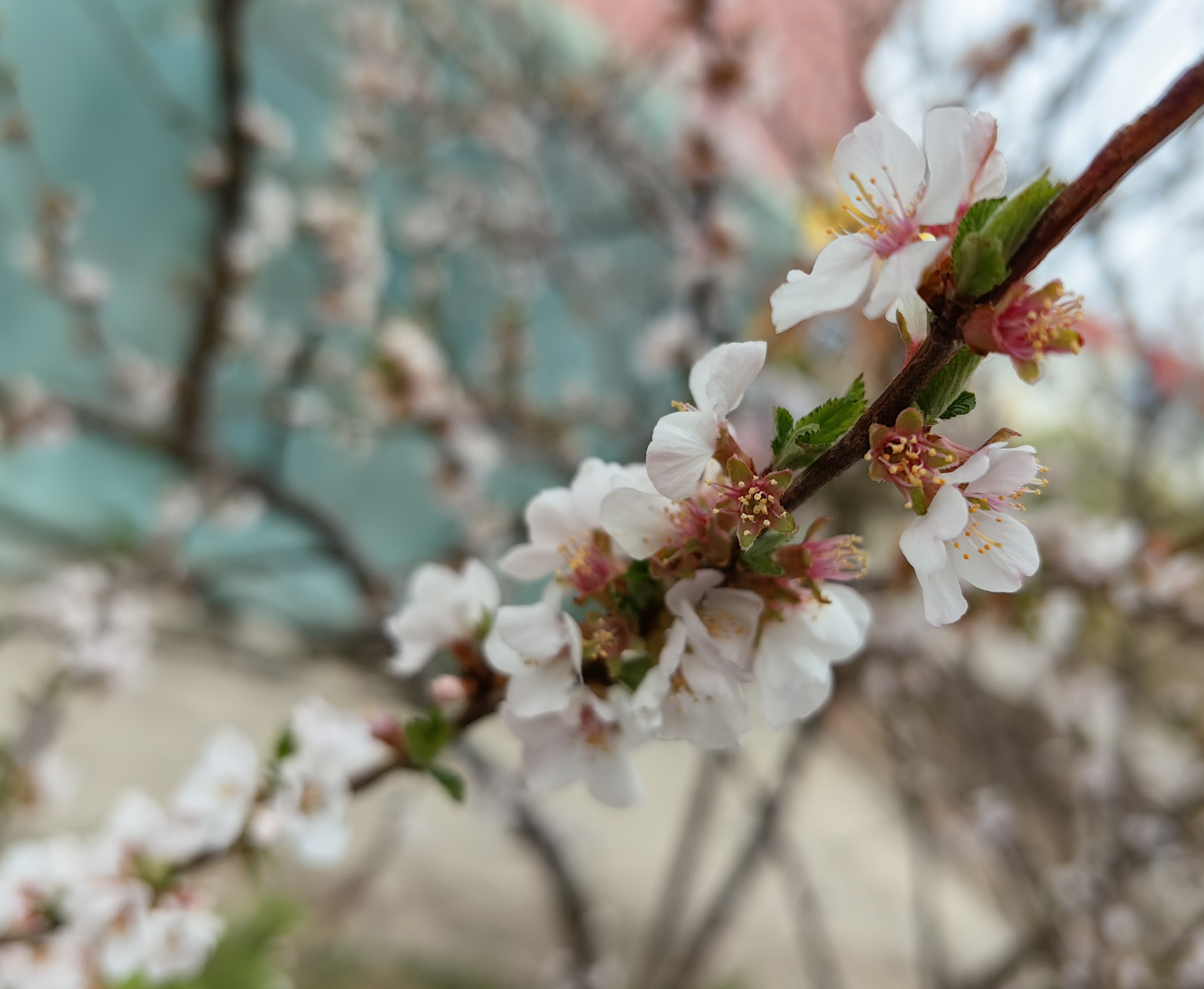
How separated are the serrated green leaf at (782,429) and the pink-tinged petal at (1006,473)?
0.25 feet

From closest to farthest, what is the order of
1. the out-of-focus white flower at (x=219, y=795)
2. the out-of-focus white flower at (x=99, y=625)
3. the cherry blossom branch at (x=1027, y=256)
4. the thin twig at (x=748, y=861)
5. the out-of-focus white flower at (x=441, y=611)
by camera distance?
1. the cherry blossom branch at (x=1027, y=256)
2. the out-of-focus white flower at (x=441, y=611)
3. the out-of-focus white flower at (x=219, y=795)
4. the out-of-focus white flower at (x=99, y=625)
5. the thin twig at (x=748, y=861)

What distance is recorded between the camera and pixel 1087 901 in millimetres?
1374

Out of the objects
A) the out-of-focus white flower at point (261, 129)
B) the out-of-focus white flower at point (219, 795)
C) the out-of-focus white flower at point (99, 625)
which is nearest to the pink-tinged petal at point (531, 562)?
the out-of-focus white flower at point (219, 795)

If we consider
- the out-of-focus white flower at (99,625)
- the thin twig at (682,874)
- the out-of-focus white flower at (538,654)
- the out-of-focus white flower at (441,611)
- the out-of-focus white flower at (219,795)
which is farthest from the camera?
the thin twig at (682,874)

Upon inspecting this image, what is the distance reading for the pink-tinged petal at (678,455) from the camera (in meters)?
0.28

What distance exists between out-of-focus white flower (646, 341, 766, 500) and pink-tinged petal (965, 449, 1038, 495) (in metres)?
0.10

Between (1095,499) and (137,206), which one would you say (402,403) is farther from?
(1095,499)

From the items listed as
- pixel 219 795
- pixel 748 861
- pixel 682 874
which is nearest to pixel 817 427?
pixel 219 795

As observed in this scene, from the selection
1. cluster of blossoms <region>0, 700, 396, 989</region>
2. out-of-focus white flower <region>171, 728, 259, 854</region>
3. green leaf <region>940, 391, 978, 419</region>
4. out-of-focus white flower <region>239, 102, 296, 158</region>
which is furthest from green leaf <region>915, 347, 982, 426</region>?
out-of-focus white flower <region>239, 102, 296, 158</region>

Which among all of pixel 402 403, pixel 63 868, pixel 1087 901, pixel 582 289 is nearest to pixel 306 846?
pixel 63 868

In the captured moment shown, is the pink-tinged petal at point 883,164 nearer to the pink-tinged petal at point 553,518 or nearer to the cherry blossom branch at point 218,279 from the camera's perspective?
the pink-tinged petal at point 553,518

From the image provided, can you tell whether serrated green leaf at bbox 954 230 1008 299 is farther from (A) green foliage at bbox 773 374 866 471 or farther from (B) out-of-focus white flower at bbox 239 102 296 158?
(B) out-of-focus white flower at bbox 239 102 296 158

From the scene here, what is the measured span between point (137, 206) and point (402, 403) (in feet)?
6.64

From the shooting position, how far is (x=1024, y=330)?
0.26m
